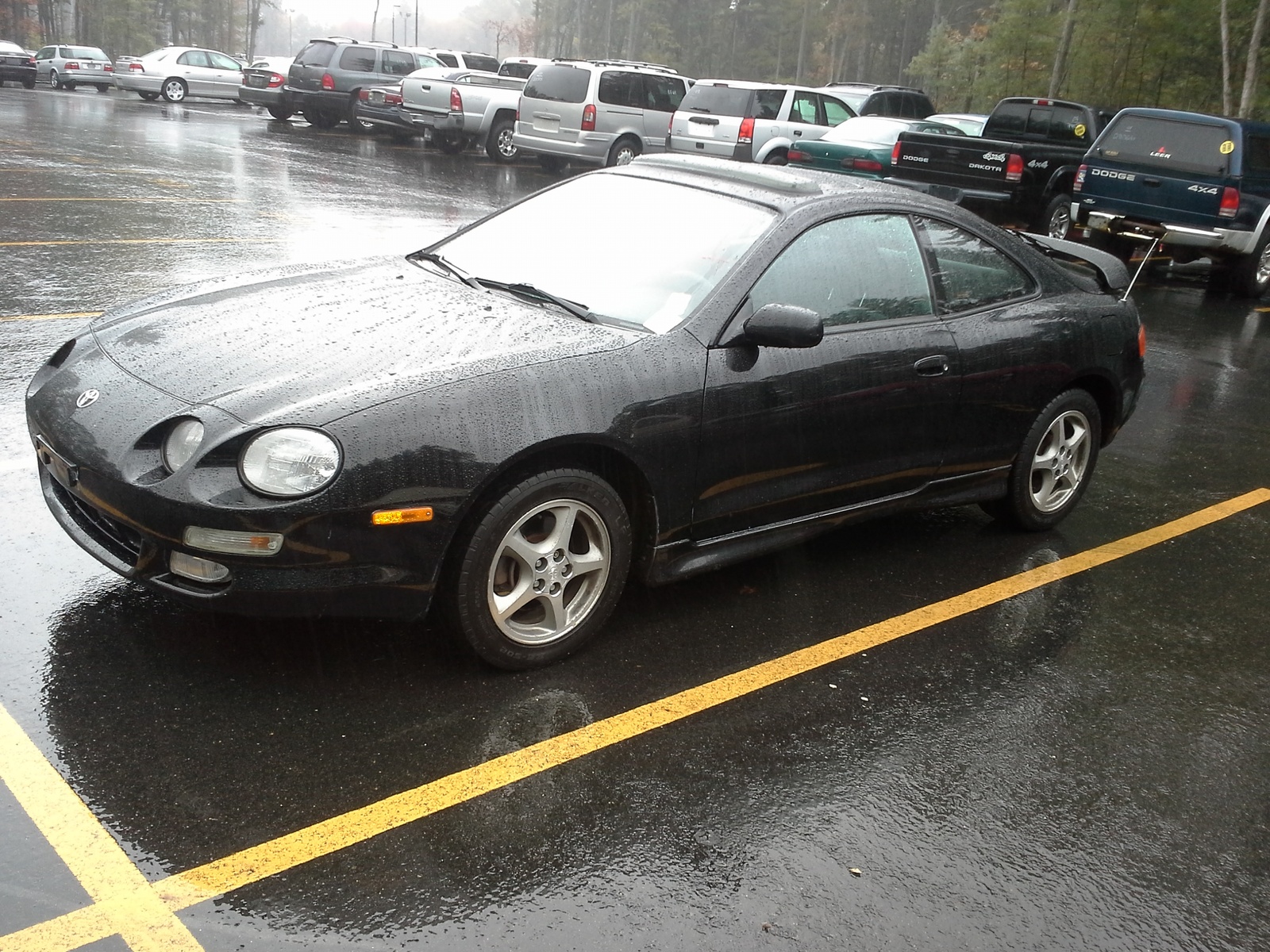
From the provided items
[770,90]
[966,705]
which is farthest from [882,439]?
[770,90]

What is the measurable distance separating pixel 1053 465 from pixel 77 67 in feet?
121

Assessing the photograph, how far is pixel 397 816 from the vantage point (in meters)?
3.15

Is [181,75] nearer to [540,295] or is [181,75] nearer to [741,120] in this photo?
[741,120]

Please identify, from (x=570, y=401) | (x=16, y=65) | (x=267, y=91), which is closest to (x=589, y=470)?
(x=570, y=401)

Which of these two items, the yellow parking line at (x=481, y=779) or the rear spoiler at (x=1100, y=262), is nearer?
the yellow parking line at (x=481, y=779)

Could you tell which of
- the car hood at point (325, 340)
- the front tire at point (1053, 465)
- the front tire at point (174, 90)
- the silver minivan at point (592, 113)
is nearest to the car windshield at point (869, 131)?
the silver minivan at point (592, 113)

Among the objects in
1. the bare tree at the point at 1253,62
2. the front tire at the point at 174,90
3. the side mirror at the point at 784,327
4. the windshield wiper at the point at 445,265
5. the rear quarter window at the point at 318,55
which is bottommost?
the front tire at the point at 174,90

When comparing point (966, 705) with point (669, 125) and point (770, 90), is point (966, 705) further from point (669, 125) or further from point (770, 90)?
point (669, 125)

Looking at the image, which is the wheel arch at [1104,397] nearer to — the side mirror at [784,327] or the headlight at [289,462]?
the side mirror at [784,327]

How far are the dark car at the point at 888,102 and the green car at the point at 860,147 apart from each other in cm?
447

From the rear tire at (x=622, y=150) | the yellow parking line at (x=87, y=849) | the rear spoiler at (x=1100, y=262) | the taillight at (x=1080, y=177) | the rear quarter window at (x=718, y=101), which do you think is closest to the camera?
the yellow parking line at (x=87, y=849)

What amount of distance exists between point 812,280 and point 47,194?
10908mm

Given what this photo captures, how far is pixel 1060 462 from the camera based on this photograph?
5.63 meters

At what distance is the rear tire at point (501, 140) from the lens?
906 inches
